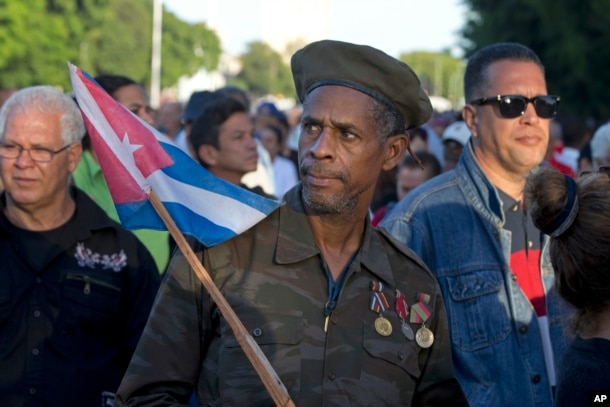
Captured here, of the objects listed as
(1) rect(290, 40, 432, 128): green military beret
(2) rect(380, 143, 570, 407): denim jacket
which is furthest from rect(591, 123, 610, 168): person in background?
(1) rect(290, 40, 432, 128): green military beret

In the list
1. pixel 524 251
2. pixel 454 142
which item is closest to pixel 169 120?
pixel 454 142

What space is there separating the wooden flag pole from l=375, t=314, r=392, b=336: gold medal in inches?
17.3

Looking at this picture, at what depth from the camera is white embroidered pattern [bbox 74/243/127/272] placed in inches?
205

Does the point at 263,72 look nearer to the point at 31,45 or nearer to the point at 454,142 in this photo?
the point at 31,45

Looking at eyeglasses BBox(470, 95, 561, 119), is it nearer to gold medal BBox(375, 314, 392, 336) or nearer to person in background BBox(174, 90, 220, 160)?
gold medal BBox(375, 314, 392, 336)

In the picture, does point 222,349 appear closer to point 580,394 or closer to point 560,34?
point 580,394

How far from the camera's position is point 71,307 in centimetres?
507

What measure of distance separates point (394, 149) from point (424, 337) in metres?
0.67

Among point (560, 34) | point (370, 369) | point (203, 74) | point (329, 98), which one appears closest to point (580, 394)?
point (370, 369)

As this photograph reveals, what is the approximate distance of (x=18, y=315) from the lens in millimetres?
4980

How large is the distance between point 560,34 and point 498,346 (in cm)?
2481

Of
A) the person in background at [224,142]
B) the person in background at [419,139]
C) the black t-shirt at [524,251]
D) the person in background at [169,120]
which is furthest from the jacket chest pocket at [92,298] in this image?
the person in background at [169,120]

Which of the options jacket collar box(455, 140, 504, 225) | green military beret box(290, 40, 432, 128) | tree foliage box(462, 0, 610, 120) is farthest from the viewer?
tree foliage box(462, 0, 610, 120)

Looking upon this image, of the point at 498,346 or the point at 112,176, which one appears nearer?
the point at 112,176
